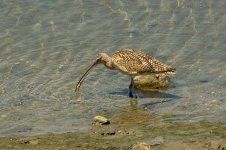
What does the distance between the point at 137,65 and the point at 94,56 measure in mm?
1643

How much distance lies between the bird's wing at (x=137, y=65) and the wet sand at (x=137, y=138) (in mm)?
2213

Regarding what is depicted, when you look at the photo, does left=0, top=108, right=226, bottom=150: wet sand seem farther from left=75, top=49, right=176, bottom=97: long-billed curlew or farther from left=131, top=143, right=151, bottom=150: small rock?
left=75, top=49, right=176, bottom=97: long-billed curlew

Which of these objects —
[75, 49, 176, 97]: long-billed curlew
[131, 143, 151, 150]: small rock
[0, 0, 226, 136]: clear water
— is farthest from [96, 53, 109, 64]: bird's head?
[131, 143, 151, 150]: small rock

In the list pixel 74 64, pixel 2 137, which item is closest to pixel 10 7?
pixel 74 64

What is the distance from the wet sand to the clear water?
0.49 m

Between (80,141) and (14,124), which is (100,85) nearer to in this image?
(14,124)

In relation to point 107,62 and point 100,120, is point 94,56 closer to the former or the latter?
point 107,62

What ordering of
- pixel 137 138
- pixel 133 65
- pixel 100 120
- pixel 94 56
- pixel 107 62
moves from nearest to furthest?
pixel 137 138, pixel 100 120, pixel 133 65, pixel 107 62, pixel 94 56

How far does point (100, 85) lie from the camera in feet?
38.5

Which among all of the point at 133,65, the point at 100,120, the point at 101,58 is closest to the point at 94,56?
the point at 101,58

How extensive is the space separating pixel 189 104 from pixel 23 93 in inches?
113

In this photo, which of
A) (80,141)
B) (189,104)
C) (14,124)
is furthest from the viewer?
(189,104)

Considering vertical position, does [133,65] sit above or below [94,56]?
above

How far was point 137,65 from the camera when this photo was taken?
11703 mm
